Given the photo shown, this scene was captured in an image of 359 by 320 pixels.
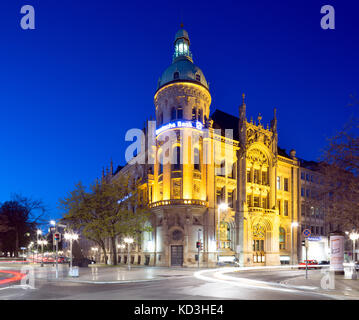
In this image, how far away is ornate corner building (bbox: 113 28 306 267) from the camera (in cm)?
4984

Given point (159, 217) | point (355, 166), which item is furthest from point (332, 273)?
point (159, 217)

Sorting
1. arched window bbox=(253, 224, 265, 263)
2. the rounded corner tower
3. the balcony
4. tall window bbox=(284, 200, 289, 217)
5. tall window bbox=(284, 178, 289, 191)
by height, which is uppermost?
the rounded corner tower

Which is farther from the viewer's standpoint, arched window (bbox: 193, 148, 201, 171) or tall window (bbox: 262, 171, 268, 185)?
tall window (bbox: 262, 171, 268, 185)

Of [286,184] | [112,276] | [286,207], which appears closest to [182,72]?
[286,184]

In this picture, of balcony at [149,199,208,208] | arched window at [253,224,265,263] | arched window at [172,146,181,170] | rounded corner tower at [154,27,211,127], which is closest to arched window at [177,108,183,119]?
rounded corner tower at [154,27,211,127]

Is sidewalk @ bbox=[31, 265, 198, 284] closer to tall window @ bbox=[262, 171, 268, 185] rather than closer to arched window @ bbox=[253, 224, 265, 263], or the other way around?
arched window @ bbox=[253, 224, 265, 263]

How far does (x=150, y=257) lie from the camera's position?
53.6 m

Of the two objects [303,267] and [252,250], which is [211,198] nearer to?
[252,250]

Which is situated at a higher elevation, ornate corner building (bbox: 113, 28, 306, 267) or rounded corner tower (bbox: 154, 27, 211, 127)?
rounded corner tower (bbox: 154, 27, 211, 127)

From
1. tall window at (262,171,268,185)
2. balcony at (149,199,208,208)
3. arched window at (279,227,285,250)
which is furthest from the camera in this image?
arched window at (279,227,285,250)

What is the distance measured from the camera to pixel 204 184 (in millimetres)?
51688

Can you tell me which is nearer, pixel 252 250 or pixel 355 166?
pixel 355 166
